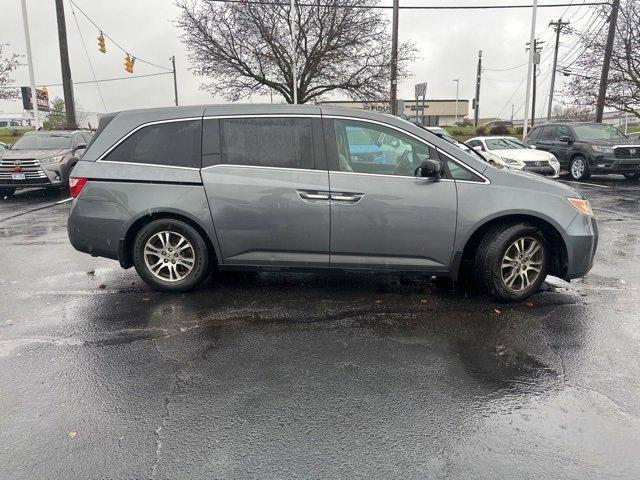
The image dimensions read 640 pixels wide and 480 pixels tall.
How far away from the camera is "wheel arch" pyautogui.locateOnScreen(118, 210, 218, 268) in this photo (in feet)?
15.7

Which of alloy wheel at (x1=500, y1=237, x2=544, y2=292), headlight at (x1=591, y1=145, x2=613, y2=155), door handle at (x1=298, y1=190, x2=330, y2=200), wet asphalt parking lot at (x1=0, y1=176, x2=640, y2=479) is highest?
headlight at (x1=591, y1=145, x2=613, y2=155)

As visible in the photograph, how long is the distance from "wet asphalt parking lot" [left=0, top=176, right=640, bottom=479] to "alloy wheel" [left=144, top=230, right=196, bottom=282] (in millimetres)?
258

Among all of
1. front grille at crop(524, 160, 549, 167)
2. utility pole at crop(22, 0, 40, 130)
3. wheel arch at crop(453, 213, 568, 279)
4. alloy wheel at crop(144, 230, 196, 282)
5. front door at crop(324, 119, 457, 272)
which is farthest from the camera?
utility pole at crop(22, 0, 40, 130)

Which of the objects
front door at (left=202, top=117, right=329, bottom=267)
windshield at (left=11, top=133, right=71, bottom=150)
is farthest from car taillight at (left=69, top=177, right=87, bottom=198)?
windshield at (left=11, top=133, right=71, bottom=150)

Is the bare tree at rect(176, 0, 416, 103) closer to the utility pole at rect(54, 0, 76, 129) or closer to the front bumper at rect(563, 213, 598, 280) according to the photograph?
the utility pole at rect(54, 0, 76, 129)

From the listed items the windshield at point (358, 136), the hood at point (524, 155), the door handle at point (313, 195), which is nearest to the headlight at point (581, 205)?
the windshield at point (358, 136)

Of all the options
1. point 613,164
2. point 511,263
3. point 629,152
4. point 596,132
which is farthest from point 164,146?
point 596,132

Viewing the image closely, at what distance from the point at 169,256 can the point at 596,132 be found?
1591 cm

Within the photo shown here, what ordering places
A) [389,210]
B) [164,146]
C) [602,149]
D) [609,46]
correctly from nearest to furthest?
1. [389,210]
2. [164,146]
3. [602,149]
4. [609,46]

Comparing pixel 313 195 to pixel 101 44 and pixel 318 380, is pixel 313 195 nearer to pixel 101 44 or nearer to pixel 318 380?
pixel 318 380

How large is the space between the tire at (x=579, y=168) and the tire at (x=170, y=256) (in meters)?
14.6

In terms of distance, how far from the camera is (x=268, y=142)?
185 inches

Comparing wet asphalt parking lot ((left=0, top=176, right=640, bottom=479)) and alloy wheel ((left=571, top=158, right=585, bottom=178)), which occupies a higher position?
alloy wheel ((left=571, top=158, right=585, bottom=178))

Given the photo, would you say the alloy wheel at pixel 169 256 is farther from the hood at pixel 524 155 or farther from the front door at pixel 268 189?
the hood at pixel 524 155
